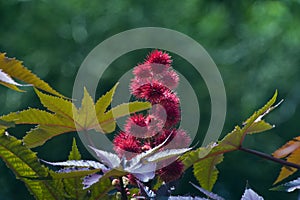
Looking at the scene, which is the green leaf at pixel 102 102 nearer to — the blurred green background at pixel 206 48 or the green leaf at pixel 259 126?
the green leaf at pixel 259 126

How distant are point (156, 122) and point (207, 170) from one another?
0.15 feet

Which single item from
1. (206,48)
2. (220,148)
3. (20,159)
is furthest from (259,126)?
(206,48)

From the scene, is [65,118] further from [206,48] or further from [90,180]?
[206,48]

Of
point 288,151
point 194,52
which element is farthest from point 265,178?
point 288,151

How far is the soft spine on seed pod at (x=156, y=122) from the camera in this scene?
1.36 feet

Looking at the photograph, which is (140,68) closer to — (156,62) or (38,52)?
(156,62)

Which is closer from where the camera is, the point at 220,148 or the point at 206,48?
the point at 220,148

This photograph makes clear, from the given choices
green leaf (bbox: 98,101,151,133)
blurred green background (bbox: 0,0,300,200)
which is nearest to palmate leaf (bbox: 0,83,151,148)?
green leaf (bbox: 98,101,151,133)

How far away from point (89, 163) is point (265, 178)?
136 inches

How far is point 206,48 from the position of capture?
3820 millimetres

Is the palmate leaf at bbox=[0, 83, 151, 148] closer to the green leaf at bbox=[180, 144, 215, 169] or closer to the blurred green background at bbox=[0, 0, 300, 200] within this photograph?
the green leaf at bbox=[180, 144, 215, 169]

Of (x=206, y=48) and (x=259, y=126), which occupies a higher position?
(x=206, y=48)

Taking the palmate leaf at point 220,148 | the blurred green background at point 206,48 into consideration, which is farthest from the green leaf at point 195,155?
the blurred green background at point 206,48

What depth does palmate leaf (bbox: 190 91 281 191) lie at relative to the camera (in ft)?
1.37
